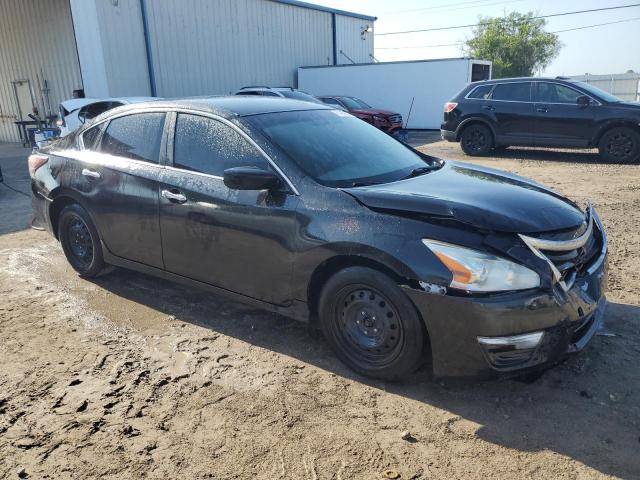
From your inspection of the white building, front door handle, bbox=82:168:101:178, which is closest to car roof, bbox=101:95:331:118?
front door handle, bbox=82:168:101:178

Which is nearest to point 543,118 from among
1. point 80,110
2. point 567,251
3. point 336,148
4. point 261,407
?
point 336,148

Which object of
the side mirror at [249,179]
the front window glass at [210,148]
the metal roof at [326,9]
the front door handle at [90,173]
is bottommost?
the front door handle at [90,173]

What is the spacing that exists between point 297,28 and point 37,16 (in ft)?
34.5

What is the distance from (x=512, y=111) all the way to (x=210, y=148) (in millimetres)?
9787

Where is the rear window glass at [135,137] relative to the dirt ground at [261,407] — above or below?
above

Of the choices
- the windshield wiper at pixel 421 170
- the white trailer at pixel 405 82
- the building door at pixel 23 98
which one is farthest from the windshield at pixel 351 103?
the windshield wiper at pixel 421 170

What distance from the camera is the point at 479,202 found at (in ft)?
10.2

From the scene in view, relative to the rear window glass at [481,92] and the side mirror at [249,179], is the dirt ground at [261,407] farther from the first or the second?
the rear window glass at [481,92]

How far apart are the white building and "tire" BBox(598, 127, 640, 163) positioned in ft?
43.5

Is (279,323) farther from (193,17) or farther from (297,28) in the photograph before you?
(297,28)

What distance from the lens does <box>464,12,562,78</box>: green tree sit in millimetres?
52156

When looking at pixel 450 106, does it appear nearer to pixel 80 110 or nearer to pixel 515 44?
pixel 80 110

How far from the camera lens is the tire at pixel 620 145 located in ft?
A: 35.6

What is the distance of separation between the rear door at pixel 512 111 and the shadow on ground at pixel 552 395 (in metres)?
8.50
